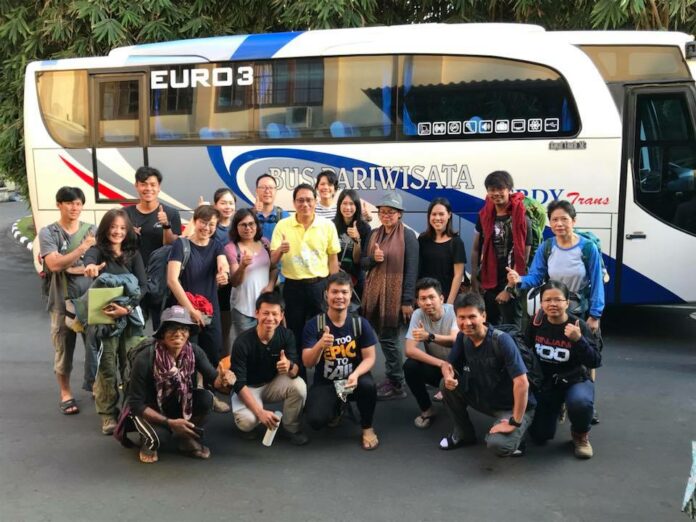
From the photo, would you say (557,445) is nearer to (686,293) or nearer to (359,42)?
(686,293)

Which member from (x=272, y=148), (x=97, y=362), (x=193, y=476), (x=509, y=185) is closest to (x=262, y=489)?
(x=193, y=476)

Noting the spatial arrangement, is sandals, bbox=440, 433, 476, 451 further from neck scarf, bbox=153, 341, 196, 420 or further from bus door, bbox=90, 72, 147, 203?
bus door, bbox=90, 72, 147, 203

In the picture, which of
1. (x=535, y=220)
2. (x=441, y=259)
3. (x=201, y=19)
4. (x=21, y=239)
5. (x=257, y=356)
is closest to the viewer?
(x=257, y=356)

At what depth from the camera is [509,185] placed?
596 cm

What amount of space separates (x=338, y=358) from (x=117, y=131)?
4.72m

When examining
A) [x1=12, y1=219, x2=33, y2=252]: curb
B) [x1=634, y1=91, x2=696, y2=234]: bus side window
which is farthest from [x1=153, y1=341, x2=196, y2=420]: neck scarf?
[x1=12, y1=219, x2=33, y2=252]: curb

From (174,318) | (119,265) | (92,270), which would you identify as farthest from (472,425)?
(92,270)

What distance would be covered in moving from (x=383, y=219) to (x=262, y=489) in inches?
94.7

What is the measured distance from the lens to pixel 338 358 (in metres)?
5.16

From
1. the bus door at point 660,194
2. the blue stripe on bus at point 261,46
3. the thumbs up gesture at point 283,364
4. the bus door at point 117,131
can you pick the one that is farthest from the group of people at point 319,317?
the bus door at point 117,131

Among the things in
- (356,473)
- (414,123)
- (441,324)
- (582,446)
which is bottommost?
(356,473)

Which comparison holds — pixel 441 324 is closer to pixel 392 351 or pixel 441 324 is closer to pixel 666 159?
pixel 392 351

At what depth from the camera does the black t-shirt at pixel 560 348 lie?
15.6 feet

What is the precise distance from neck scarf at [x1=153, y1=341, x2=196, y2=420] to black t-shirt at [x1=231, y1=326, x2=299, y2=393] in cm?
33
